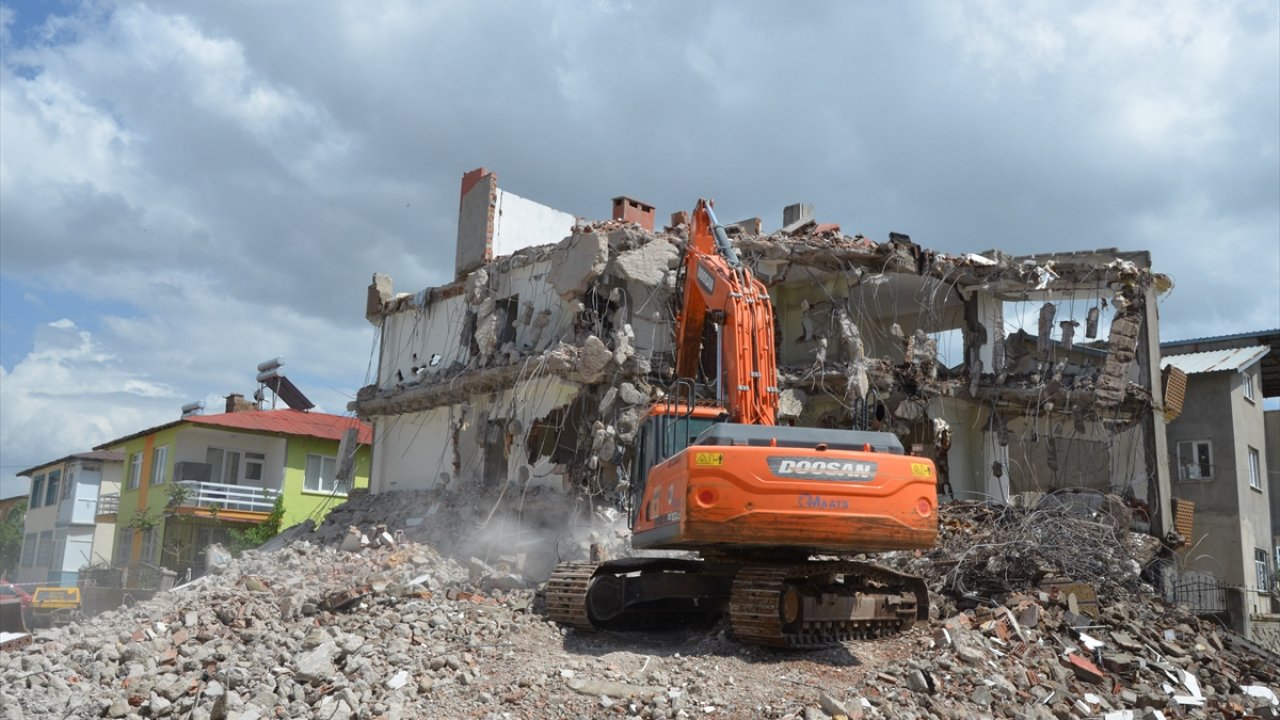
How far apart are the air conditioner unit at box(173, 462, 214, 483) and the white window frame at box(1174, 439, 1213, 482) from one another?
96.2 feet

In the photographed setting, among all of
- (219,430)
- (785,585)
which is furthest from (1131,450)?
(219,430)

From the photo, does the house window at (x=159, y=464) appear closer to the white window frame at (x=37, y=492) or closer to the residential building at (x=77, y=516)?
the residential building at (x=77, y=516)

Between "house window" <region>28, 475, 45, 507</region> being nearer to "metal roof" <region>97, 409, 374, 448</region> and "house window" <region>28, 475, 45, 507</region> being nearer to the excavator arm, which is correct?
"metal roof" <region>97, 409, 374, 448</region>

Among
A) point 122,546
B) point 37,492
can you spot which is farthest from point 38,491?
point 122,546

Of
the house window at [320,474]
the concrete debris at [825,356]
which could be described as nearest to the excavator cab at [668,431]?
the concrete debris at [825,356]

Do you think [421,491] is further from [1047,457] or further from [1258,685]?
[1258,685]

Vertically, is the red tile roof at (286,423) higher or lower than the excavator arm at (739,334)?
higher

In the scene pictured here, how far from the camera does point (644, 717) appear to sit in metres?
9.79

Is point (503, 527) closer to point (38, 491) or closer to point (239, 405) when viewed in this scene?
point (239, 405)

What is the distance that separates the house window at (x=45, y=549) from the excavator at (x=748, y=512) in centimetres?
4011

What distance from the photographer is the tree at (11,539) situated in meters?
56.1

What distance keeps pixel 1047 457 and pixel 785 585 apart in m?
13.2

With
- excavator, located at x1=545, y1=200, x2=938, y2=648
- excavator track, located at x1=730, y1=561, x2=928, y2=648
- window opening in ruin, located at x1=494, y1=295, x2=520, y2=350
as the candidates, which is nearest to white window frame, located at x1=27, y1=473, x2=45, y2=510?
window opening in ruin, located at x1=494, y1=295, x2=520, y2=350

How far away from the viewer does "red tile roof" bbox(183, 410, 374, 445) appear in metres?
37.1
